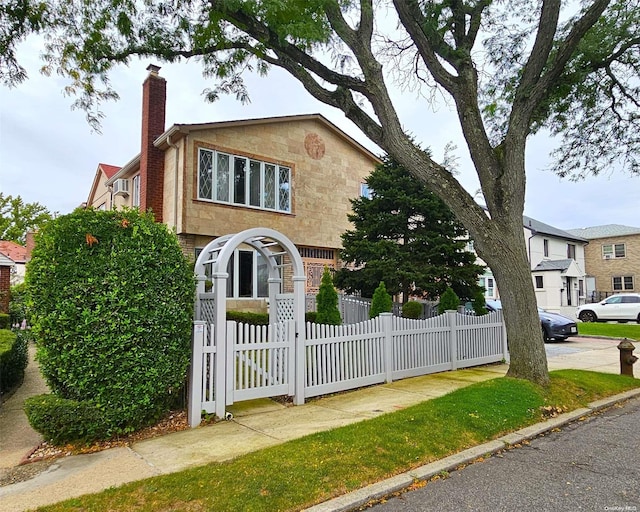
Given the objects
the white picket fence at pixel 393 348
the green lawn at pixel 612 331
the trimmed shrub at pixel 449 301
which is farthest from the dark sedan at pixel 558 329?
the trimmed shrub at pixel 449 301

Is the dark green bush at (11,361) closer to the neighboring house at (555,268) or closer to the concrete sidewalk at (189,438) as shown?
the concrete sidewalk at (189,438)

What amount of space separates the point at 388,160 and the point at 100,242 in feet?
33.5

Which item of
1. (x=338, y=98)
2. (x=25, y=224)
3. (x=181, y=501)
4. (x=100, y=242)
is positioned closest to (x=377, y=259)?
(x=338, y=98)

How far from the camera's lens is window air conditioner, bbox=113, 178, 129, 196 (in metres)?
16.6

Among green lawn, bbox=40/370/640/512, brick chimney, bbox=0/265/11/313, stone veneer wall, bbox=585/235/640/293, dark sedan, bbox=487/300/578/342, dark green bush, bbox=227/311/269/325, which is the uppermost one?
stone veneer wall, bbox=585/235/640/293

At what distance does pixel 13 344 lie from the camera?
7.25 metres

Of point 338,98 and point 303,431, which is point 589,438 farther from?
point 338,98

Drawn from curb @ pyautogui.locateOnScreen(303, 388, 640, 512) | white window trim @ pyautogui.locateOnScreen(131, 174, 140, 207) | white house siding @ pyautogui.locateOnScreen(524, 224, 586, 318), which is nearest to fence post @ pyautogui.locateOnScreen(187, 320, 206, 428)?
curb @ pyautogui.locateOnScreen(303, 388, 640, 512)

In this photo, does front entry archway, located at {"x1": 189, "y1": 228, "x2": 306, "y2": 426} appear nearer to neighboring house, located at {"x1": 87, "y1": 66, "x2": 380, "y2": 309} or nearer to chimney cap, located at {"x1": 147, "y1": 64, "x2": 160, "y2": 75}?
neighboring house, located at {"x1": 87, "y1": 66, "x2": 380, "y2": 309}

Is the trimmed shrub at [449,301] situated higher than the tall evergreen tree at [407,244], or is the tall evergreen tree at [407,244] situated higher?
the tall evergreen tree at [407,244]

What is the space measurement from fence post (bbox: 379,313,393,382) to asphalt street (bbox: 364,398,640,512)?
2942mm

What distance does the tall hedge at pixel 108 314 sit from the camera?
4648mm

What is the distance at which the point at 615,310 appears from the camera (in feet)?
73.3

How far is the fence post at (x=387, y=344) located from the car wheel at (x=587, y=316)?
20.4m
